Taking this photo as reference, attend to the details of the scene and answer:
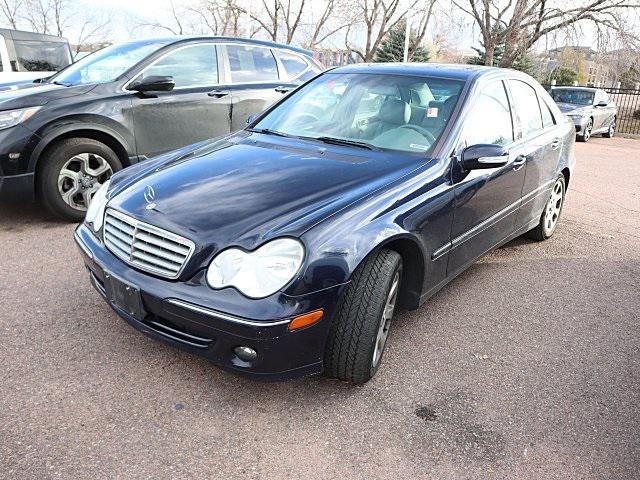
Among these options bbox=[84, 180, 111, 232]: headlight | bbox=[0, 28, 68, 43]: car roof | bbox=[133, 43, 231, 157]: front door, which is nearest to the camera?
bbox=[84, 180, 111, 232]: headlight

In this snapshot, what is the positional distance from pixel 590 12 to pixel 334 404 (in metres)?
20.3

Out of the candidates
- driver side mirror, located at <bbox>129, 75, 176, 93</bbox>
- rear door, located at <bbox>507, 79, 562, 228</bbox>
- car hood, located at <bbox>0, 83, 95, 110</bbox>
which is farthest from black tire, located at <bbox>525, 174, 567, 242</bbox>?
car hood, located at <bbox>0, 83, 95, 110</bbox>

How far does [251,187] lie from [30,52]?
424 inches

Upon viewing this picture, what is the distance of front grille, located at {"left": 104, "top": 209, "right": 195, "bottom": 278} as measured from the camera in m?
2.30

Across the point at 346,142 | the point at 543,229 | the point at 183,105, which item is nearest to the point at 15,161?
the point at 183,105

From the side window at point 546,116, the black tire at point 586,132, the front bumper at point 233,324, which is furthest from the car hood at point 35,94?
the black tire at point 586,132

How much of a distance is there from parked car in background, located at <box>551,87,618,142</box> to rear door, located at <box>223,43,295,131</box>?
36.3 ft

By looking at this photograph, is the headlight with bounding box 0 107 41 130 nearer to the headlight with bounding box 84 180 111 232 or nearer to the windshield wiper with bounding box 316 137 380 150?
the headlight with bounding box 84 180 111 232

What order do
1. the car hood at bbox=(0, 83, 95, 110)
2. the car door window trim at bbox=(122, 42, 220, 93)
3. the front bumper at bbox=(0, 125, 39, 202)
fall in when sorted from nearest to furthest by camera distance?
1. the front bumper at bbox=(0, 125, 39, 202)
2. the car hood at bbox=(0, 83, 95, 110)
3. the car door window trim at bbox=(122, 42, 220, 93)

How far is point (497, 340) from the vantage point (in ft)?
10.5

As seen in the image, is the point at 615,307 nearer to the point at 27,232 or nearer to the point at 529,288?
the point at 529,288

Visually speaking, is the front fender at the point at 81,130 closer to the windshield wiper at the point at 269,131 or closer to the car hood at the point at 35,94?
the car hood at the point at 35,94

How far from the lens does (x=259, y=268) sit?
2.19 m

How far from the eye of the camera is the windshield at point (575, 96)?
15355 mm
